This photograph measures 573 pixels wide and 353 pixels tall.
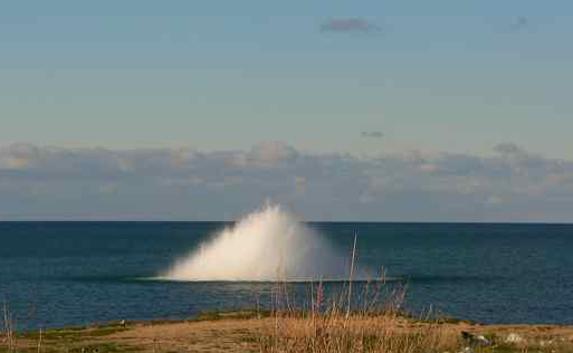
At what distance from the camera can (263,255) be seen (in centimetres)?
12181

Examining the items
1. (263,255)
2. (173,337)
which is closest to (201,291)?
(263,255)

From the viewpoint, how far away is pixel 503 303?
86625 millimetres

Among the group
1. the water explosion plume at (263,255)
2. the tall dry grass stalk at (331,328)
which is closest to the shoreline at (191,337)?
the tall dry grass stalk at (331,328)

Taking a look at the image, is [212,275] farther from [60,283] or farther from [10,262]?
[10,262]

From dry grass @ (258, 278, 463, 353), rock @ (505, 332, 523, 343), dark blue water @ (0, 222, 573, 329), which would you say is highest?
dark blue water @ (0, 222, 573, 329)

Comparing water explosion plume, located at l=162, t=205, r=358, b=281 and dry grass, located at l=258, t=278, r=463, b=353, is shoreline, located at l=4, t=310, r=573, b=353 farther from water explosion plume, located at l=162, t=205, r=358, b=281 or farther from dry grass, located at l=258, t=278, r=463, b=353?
water explosion plume, located at l=162, t=205, r=358, b=281

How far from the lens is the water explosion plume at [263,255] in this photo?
377 ft

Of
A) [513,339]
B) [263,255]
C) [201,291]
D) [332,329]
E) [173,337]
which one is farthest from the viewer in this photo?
[263,255]

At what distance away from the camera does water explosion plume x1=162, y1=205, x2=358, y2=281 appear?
114812mm

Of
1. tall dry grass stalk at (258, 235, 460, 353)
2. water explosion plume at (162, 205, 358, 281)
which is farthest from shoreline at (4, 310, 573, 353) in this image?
water explosion plume at (162, 205, 358, 281)

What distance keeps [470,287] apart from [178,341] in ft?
227

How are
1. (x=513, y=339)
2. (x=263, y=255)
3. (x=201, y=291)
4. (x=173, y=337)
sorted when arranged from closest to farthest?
(x=513, y=339), (x=173, y=337), (x=201, y=291), (x=263, y=255)

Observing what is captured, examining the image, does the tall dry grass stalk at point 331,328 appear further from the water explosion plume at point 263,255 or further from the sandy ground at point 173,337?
the water explosion plume at point 263,255

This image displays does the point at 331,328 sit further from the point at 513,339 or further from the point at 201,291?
the point at 201,291
